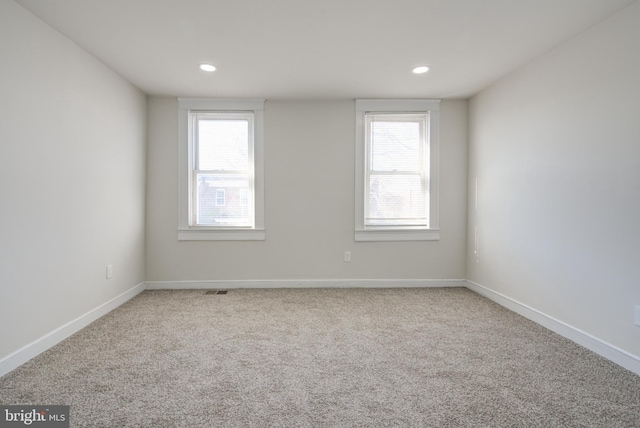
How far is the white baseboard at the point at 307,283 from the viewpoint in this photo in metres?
4.02

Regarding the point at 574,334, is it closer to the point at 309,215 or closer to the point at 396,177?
the point at 396,177

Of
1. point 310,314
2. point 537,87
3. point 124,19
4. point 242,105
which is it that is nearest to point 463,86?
point 537,87

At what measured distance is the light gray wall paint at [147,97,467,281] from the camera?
13.2ft

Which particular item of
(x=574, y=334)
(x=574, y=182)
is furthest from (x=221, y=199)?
(x=574, y=334)

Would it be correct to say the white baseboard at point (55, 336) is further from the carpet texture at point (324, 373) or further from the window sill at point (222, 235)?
the window sill at point (222, 235)

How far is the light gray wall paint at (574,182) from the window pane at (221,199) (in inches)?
116

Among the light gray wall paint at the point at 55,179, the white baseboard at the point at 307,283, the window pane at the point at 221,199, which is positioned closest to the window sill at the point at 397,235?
the white baseboard at the point at 307,283

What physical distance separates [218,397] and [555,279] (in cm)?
276

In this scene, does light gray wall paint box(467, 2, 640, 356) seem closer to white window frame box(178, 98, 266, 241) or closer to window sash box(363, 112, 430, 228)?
window sash box(363, 112, 430, 228)

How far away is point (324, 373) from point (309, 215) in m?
2.30

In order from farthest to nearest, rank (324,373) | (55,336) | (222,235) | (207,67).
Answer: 1. (222,235)
2. (207,67)
3. (55,336)
4. (324,373)

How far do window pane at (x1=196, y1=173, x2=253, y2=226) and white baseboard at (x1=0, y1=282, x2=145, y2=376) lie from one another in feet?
4.03

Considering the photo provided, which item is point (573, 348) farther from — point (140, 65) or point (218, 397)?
point (140, 65)

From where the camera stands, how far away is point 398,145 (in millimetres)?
4152
